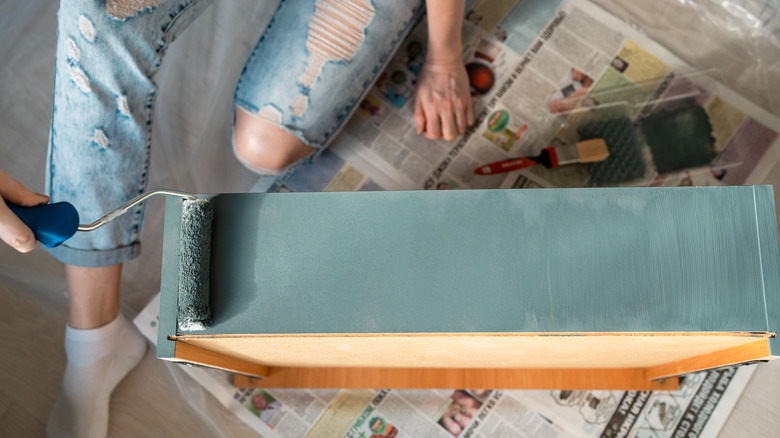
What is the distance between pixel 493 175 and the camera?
0.79 meters

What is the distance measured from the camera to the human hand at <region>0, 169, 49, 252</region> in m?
0.41

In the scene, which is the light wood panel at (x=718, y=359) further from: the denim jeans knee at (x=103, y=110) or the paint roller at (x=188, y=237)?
the denim jeans knee at (x=103, y=110)

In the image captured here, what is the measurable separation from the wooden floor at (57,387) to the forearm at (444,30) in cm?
60

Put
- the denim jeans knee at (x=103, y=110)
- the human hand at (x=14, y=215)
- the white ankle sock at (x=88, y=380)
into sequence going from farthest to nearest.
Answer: the white ankle sock at (x=88, y=380), the denim jeans knee at (x=103, y=110), the human hand at (x=14, y=215)

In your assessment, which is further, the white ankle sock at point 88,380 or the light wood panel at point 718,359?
the white ankle sock at point 88,380

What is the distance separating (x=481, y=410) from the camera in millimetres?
745

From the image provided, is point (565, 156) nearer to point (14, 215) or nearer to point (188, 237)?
point (188, 237)

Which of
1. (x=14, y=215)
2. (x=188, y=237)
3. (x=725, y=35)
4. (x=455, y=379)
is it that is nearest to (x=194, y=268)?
(x=188, y=237)

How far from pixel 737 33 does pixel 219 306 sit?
2.82ft

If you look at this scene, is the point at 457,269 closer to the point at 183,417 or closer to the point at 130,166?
the point at 130,166

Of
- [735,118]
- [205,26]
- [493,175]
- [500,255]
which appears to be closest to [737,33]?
[735,118]

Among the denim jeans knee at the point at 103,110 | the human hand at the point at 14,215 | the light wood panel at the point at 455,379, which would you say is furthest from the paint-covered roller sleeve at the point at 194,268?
the light wood panel at the point at 455,379

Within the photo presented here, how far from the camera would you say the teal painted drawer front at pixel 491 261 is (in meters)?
0.42

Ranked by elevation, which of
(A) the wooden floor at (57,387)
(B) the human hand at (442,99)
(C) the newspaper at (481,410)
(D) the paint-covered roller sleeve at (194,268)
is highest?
(B) the human hand at (442,99)
